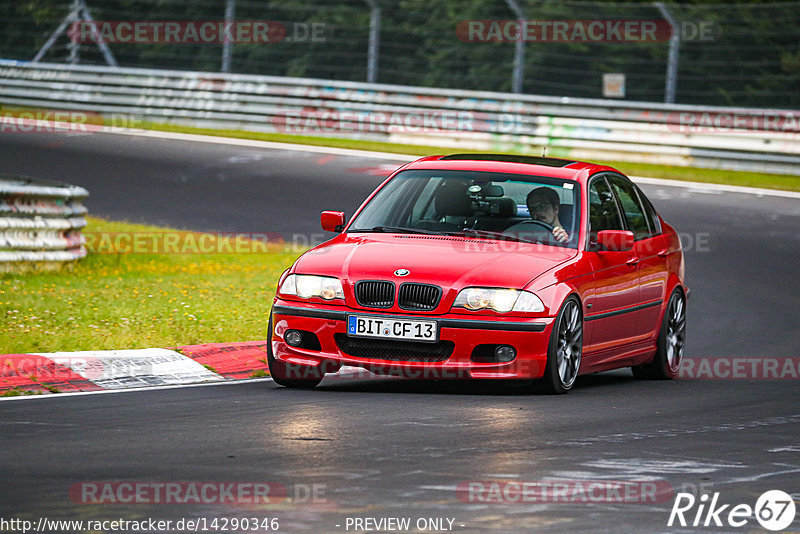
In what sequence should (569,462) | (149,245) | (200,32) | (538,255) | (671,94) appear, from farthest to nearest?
(200,32) → (671,94) → (149,245) → (538,255) → (569,462)

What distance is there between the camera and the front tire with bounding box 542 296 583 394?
9195mm

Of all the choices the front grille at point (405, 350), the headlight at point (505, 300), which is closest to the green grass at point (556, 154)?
the headlight at point (505, 300)

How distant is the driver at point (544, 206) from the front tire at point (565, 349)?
78 centimetres

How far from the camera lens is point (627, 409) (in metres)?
9.05

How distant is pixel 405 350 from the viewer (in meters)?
9.06

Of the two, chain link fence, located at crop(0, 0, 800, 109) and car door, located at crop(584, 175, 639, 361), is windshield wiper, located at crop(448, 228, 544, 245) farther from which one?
chain link fence, located at crop(0, 0, 800, 109)

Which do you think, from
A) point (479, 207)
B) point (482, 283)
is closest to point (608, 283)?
point (479, 207)

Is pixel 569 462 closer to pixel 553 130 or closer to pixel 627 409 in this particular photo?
pixel 627 409

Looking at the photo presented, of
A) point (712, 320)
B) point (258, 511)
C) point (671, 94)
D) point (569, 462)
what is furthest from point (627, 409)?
point (671, 94)

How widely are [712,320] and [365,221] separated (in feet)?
15.1

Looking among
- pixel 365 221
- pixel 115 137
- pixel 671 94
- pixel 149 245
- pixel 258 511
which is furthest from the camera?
pixel 115 137

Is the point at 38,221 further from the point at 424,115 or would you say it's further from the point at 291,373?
the point at 424,115

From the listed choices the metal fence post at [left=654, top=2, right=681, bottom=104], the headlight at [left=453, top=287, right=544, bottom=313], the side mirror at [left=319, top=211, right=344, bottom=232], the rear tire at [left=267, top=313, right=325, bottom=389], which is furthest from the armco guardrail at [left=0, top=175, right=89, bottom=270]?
the metal fence post at [left=654, top=2, right=681, bottom=104]

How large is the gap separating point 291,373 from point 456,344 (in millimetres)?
1136
